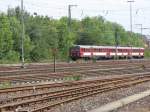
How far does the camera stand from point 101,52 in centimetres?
7806

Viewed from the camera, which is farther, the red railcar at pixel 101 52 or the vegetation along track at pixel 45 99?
the red railcar at pixel 101 52

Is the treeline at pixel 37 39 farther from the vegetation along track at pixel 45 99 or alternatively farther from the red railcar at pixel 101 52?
the vegetation along track at pixel 45 99

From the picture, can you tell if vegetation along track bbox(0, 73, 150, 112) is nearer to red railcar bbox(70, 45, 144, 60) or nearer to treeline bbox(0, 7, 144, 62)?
treeline bbox(0, 7, 144, 62)

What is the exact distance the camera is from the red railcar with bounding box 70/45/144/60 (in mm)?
72938

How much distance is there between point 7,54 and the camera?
71500mm

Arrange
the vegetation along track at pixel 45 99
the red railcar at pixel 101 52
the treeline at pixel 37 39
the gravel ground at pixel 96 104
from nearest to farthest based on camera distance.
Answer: the vegetation along track at pixel 45 99 < the gravel ground at pixel 96 104 < the red railcar at pixel 101 52 < the treeline at pixel 37 39

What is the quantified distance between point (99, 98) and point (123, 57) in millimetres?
68410

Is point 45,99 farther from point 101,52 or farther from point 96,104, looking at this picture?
point 101,52

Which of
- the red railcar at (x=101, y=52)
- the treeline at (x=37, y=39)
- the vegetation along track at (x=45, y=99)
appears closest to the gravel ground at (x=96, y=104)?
the vegetation along track at (x=45, y=99)

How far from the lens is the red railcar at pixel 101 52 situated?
7294 cm

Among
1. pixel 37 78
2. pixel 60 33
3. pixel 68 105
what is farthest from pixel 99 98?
pixel 60 33

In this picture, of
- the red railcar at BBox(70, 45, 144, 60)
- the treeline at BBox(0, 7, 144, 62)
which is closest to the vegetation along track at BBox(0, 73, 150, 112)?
the treeline at BBox(0, 7, 144, 62)

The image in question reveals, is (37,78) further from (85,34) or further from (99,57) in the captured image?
(85,34)

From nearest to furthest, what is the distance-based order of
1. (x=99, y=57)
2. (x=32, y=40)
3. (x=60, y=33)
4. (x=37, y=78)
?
(x=37, y=78)
(x=99, y=57)
(x=32, y=40)
(x=60, y=33)
